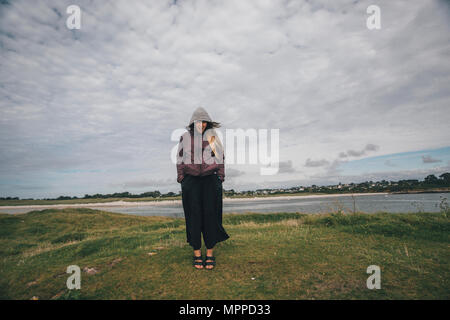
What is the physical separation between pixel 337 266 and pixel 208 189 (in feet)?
8.63

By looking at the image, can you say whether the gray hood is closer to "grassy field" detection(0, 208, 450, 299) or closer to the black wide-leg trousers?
the black wide-leg trousers

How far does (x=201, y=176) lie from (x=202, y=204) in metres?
0.58

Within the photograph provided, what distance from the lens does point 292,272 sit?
3715 millimetres

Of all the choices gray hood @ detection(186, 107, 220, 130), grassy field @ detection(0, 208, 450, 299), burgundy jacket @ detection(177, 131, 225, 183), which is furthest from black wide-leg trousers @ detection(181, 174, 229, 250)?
gray hood @ detection(186, 107, 220, 130)

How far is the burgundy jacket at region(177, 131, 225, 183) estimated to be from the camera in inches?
174

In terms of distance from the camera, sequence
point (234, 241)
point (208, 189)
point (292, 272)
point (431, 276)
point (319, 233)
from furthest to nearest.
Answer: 1. point (319, 233)
2. point (234, 241)
3. point (208, 189)
4. point (292, 272)
5. point (431, 276)

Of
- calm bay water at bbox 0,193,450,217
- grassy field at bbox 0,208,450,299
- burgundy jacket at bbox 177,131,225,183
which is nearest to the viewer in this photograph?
grassy field at bbox 0,208,450,299

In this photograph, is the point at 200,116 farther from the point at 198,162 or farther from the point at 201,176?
the point at 201,176

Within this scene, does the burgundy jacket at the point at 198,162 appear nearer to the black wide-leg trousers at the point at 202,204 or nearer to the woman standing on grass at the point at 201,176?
the woman standing on grass at the point at 201,176

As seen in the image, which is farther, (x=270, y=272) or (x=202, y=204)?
(x=202, y=204)

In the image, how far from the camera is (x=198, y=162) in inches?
175

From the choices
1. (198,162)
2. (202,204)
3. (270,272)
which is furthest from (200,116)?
(270,272)
